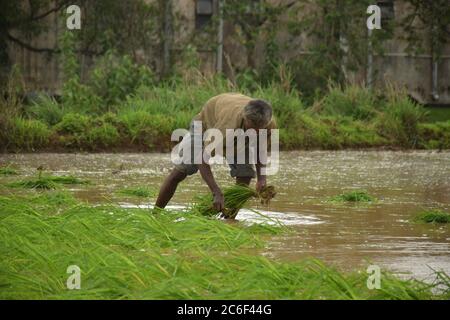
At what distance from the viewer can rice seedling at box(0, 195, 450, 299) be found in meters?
5.76

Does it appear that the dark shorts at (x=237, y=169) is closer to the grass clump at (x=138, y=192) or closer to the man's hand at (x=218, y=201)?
the man's hand at (x=218, y=201)

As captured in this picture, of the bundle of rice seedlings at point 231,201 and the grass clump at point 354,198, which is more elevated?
the bundle of rice seedlings at point 231,201

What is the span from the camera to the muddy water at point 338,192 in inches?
304

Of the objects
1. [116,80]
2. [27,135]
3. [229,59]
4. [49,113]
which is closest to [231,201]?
[27,135]

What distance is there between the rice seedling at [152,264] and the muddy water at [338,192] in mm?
600

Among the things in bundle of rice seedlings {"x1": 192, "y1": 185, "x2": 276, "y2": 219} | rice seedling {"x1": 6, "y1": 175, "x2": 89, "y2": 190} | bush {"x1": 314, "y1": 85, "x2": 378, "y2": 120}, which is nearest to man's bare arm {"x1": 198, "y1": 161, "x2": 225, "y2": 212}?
bundle of rice seedlings {"x1": 192, "y1": 185, "x2": 276, "y2": 219}

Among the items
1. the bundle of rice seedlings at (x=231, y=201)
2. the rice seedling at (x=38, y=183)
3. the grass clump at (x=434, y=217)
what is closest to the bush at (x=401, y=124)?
the rice seedling at (x=38, y=183)

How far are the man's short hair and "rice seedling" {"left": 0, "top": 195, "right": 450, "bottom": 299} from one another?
34.2 inches

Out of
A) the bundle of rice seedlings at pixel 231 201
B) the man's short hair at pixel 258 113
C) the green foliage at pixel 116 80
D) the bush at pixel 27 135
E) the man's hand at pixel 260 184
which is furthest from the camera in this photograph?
the green foliage at pixel 116 80

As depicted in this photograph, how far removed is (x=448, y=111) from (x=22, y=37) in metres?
9.11

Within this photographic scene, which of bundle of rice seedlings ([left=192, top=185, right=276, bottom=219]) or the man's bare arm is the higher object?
the man's bare arm

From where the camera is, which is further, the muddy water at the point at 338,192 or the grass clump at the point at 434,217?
the grass clump at the point at 434,217

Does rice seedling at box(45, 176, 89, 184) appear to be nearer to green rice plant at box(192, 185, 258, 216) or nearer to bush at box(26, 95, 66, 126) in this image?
green rice plant at box(192, 185, 258, 216)
